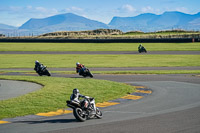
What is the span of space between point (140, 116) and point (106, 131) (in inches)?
124

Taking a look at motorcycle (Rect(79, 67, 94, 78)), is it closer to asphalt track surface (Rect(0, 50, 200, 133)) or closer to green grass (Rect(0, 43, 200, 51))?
asphalt track surface (Rect(0, 50, 200, 133))

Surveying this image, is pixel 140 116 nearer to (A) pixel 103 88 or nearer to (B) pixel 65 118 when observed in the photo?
(B) pixel 65 118

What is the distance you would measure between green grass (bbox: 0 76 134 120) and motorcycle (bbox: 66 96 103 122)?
3.22 metres

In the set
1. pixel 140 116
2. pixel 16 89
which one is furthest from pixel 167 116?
pixel 16 89

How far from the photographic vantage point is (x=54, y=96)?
69.9ft

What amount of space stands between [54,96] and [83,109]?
6.91 meters

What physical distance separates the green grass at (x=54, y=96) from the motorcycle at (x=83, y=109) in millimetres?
3220

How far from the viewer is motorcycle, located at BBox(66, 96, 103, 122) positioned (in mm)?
14328

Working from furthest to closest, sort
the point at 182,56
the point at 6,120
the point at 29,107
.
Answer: the point at 182,56 → the point at 29,107 → the point at 6,120

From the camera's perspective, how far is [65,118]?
51.0 ft

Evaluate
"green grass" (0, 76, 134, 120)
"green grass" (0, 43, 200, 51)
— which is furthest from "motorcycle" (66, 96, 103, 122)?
"green grass" (0, 43, 200, 51)

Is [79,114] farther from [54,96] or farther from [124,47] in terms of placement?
[124,47]

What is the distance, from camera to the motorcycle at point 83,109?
47.0 ft

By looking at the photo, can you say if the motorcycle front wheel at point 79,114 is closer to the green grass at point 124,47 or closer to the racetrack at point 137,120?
the racetrack at point 137,120
